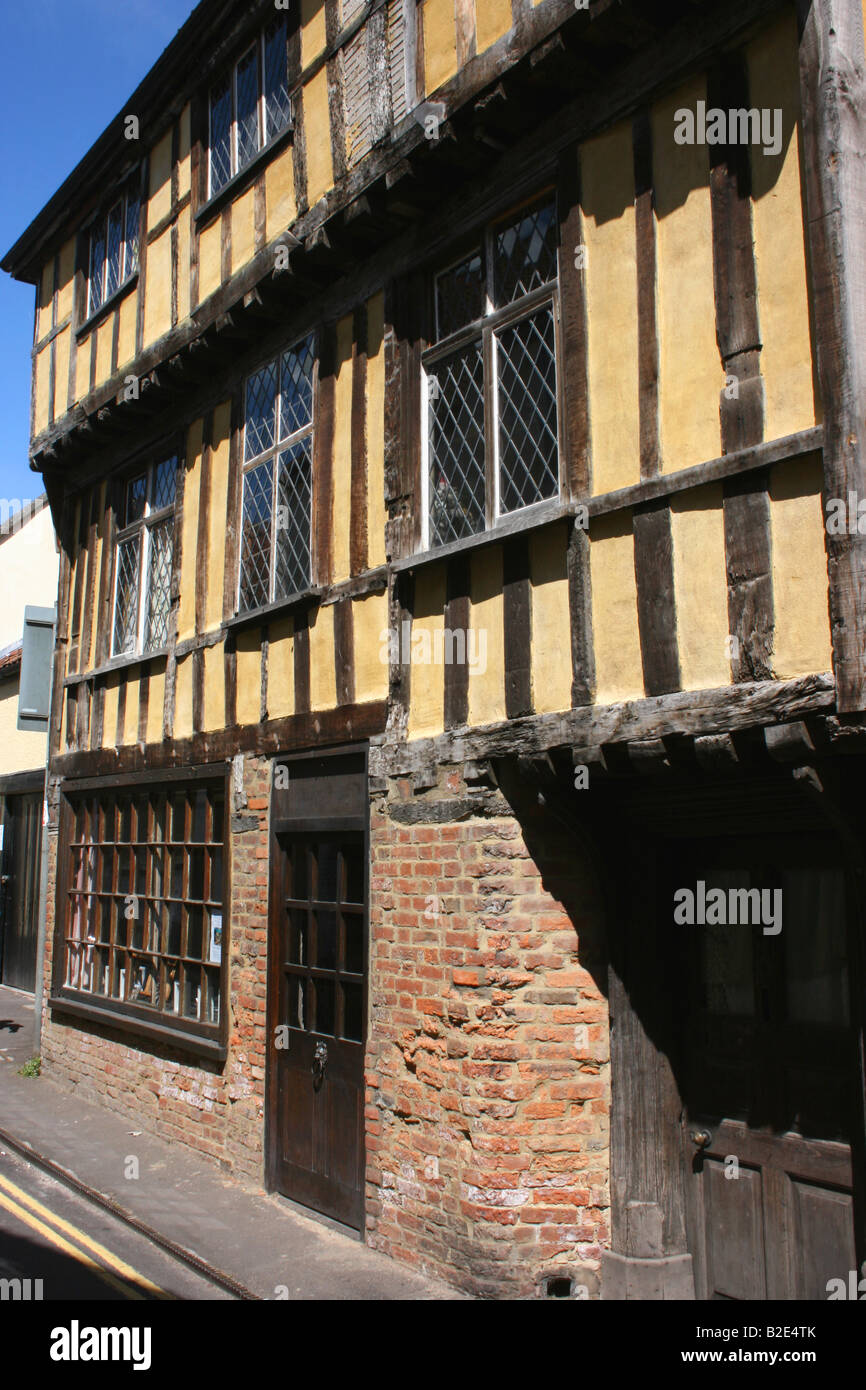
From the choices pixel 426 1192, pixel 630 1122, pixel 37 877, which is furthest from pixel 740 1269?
pixel 37 877

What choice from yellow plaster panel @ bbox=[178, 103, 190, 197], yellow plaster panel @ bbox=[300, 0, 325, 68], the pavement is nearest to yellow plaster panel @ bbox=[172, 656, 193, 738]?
the pavement

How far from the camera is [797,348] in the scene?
423 cm

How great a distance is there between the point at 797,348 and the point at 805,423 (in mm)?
311

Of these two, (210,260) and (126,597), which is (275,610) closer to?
(210,260)

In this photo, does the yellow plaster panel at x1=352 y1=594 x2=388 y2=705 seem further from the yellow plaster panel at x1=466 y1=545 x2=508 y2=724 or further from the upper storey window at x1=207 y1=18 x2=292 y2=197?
the upper storey window at x1=207 y1=18 x2=292 y2=197

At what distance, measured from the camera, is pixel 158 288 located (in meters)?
9.34

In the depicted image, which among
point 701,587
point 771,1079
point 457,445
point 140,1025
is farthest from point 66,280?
point 771,1079

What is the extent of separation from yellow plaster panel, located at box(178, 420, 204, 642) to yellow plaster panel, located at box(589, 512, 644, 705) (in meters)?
4.50

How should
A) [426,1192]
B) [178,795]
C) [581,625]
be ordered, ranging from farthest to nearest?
[178,795], [426,1192], [581,625]

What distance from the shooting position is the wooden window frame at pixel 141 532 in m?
9.48

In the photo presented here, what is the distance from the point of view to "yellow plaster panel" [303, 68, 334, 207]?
7074 millimetres

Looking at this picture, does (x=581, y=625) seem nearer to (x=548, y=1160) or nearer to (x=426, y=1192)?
(x=548, y=1160)

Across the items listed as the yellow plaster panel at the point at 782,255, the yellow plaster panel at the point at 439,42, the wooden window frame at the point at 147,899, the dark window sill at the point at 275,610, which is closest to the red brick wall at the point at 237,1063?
the wooden window frame at the point at 147,899

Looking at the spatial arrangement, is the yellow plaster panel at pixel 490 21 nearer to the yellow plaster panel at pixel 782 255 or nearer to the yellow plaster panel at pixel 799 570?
the yellow plaster panel at pixel 782 255
